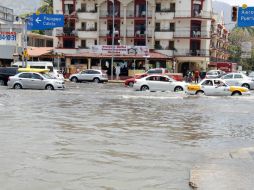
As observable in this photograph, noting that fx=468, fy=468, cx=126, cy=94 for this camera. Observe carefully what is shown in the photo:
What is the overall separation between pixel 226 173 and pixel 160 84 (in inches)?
1036

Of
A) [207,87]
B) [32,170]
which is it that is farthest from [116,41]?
[32,170]

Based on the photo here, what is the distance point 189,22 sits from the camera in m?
66.3

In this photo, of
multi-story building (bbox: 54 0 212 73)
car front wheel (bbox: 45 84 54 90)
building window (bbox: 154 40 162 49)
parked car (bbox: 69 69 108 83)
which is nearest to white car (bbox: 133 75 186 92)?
car front wheel (bbox: 45 84 54 90)

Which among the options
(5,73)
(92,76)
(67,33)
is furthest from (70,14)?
(5,73)

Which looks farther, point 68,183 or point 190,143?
point 190,143

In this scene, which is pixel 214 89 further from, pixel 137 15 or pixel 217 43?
pixel 217 43

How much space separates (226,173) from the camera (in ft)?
30.7

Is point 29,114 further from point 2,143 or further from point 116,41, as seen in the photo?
point 116,41

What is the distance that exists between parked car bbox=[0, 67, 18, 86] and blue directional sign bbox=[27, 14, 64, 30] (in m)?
7.45

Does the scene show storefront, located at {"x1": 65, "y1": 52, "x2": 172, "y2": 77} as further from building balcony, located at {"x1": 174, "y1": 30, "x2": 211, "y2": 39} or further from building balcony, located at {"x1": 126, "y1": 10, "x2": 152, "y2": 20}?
building balcony, located at {"x1": 126, "y1": 10, "x2": 152, "y2": 20}

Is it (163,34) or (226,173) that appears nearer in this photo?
(226,173)

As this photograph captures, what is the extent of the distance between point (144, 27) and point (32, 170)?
59270 mm

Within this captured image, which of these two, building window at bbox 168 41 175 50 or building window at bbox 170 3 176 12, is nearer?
building window at bbox 170 3 176 12

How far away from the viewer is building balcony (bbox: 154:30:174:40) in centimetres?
6644
